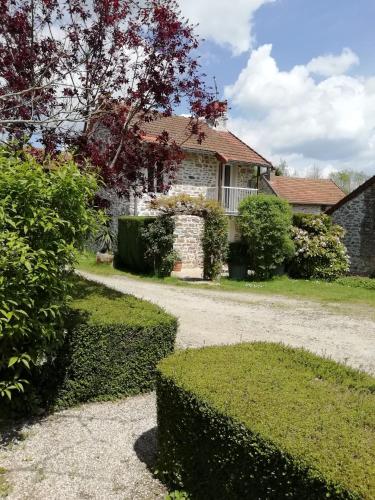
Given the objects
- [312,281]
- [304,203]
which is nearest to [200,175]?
[312,281]

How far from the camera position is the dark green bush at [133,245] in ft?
53.7

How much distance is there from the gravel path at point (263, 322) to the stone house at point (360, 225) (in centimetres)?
817

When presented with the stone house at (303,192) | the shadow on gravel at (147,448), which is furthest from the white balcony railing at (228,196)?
the shadow on gravel at (147,448)

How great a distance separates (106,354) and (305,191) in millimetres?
32549

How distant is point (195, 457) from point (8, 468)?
1598 mm

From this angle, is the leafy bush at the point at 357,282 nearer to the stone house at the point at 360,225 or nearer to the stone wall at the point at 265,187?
the stone house at the point at 360,225

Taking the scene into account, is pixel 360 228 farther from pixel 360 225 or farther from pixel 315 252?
pixel 315 252

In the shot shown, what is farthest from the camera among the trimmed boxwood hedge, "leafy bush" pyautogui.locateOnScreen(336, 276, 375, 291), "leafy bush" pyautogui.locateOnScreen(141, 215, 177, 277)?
"leafy bush" pyautogui.locateOnScreen(336, 276, 375, 291)

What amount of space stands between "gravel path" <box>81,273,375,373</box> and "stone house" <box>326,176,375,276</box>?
817cm

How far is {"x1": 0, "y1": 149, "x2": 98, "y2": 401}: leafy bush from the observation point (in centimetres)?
377

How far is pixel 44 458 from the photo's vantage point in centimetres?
385

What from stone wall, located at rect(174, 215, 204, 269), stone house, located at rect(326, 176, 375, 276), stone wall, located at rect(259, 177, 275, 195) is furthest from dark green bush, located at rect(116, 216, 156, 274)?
stone wall, located at rect(259, 177, 275, 195)

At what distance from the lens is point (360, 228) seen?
19891 mm

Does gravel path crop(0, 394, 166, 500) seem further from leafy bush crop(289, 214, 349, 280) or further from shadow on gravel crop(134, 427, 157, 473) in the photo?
leafy bush crop(289, 214, 349, 280)
